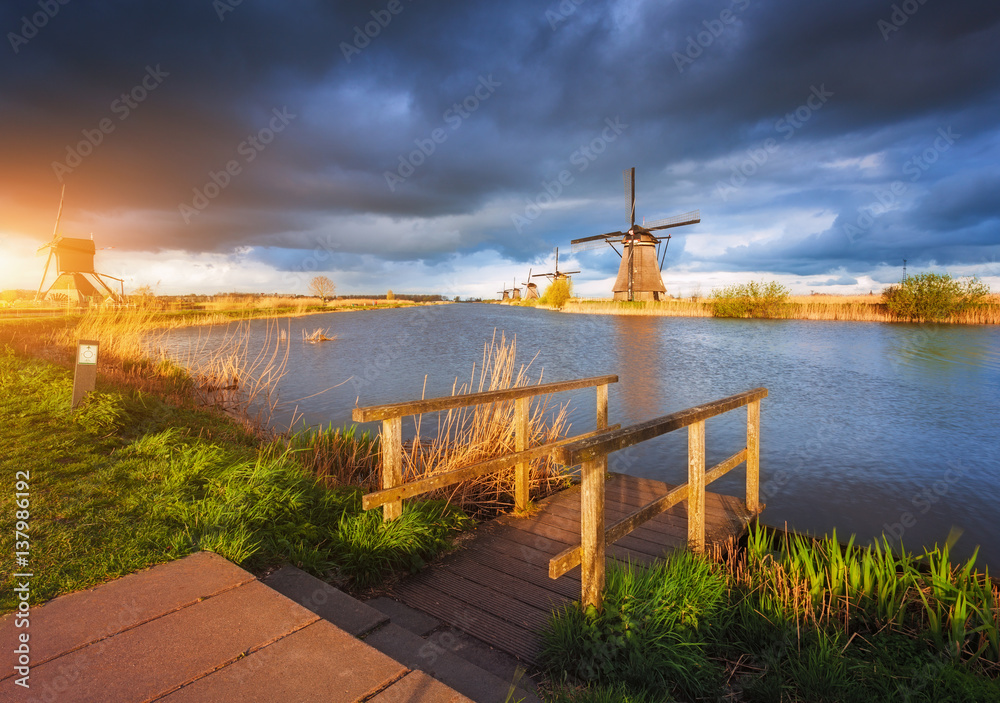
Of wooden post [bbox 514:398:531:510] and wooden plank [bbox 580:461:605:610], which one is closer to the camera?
wooden plank [bbox 580:461:605:610]

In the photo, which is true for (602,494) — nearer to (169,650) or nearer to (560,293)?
(169,650)

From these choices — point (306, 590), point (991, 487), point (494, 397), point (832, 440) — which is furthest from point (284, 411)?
point (991, 487)

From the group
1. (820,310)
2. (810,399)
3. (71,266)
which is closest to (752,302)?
(820,310)

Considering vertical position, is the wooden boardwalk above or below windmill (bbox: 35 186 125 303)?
below

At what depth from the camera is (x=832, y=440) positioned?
955cm

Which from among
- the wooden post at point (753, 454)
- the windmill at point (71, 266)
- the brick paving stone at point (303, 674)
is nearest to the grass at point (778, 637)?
the brick paving stone at point (303, 674)

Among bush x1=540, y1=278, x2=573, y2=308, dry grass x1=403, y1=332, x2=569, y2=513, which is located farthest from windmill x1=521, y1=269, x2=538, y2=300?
dry grass x1=403, y1=332, x2=569, y2=513

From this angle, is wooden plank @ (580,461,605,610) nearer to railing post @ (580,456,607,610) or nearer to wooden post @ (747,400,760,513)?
railing post @ (580,456,607,610)

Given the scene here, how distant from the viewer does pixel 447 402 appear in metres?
4.07

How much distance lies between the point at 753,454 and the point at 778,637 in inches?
81.6

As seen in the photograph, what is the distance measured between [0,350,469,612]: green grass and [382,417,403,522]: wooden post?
0.10 m

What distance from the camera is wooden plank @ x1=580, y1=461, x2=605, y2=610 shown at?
274 cm

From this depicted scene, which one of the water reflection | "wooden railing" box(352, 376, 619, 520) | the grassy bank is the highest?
the grassy bank

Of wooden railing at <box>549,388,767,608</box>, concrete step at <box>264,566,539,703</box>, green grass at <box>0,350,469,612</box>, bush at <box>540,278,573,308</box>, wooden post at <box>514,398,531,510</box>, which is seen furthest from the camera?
bush at <box>540,278,573,308</box>
